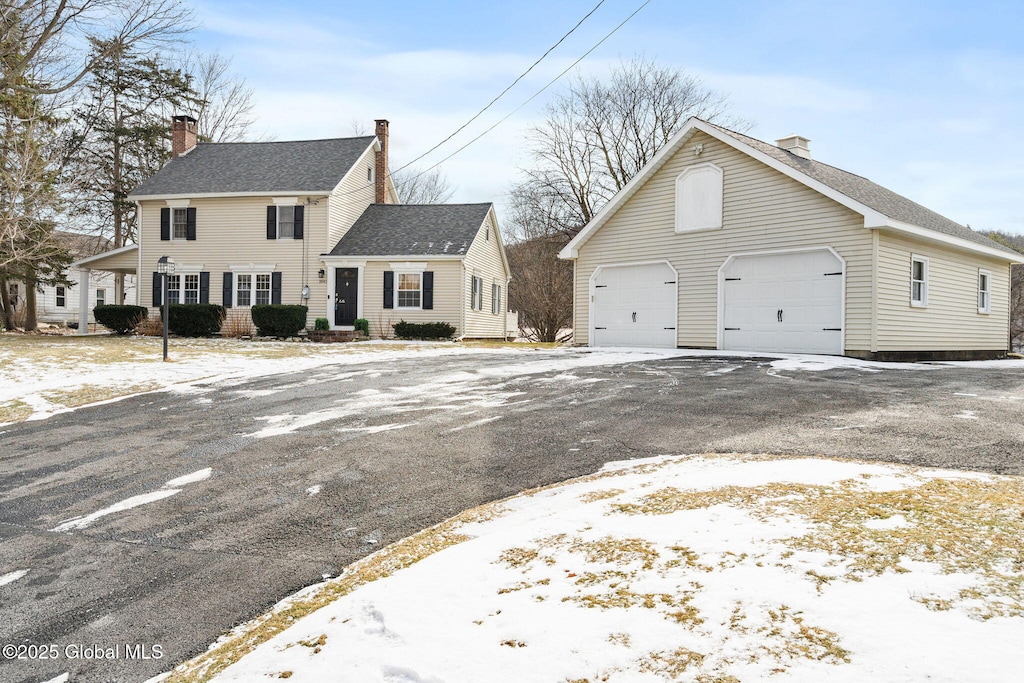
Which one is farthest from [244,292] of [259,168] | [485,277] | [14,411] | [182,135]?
[14,411]

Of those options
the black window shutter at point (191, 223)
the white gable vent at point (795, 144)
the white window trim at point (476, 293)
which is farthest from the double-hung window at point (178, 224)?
the white gable vent at point (795, 144)

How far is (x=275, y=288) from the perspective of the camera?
971 inches

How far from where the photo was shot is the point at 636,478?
524 centimetres

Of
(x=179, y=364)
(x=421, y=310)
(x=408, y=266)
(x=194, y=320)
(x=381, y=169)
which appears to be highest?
(x=381, y=169)

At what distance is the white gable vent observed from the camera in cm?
1727

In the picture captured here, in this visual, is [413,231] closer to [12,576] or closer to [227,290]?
[227,290]

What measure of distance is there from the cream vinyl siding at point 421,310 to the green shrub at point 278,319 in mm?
2430

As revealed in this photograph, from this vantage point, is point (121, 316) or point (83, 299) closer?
point (121, 316)

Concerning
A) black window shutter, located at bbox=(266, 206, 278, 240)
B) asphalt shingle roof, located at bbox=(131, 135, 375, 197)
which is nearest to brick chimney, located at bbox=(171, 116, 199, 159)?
asphalt shingle roof, located at bbox=(131, 135, 375, 197)

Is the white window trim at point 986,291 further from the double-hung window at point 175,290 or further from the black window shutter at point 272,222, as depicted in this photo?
the double-hung window at point 175,290

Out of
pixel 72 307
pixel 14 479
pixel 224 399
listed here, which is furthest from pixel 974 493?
pixel 72 307

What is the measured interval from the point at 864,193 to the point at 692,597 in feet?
50.5

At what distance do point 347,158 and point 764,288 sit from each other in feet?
57.5

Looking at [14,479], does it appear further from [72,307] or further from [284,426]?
[72,307]
